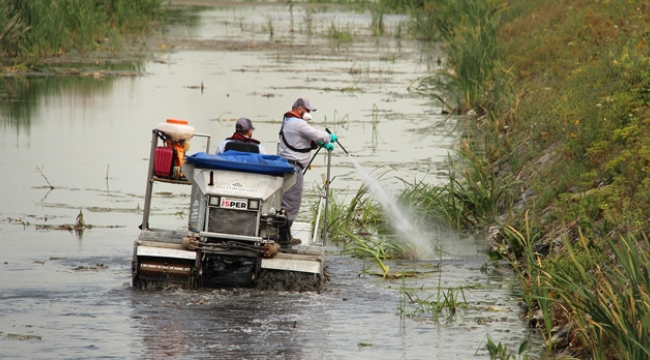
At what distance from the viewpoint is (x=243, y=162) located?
35.1 feet

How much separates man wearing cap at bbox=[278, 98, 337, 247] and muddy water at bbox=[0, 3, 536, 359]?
0.90 m

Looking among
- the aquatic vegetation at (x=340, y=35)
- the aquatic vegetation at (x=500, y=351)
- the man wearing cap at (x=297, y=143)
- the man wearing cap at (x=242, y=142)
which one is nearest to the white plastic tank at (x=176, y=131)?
the man wearing cap at (x=242, y=142)

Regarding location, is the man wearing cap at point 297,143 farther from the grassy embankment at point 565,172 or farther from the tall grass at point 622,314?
the tall grass at point 622,314

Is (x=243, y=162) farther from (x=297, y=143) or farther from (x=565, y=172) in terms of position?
(x=565, y=172)

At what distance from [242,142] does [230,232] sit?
1143 millimetres

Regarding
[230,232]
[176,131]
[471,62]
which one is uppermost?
[471,62]

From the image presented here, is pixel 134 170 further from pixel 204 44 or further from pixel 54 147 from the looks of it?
pixel 204 44

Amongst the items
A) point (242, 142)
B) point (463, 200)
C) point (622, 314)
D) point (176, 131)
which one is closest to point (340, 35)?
point (463, 200)

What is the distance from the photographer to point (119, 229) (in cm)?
1434

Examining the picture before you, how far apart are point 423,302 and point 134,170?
8.23 metres

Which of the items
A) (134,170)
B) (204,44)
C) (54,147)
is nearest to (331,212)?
(134,170)

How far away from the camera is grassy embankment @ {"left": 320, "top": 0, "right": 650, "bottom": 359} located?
8.79m

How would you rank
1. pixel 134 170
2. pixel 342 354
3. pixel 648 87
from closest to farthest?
pixel 342 354 < pixel 648 87 < pixel 134 170

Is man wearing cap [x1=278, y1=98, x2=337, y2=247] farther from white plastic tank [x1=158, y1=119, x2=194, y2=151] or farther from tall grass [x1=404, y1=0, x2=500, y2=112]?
tall grass [x1=404, y1=0, x2=500, y2=112]
